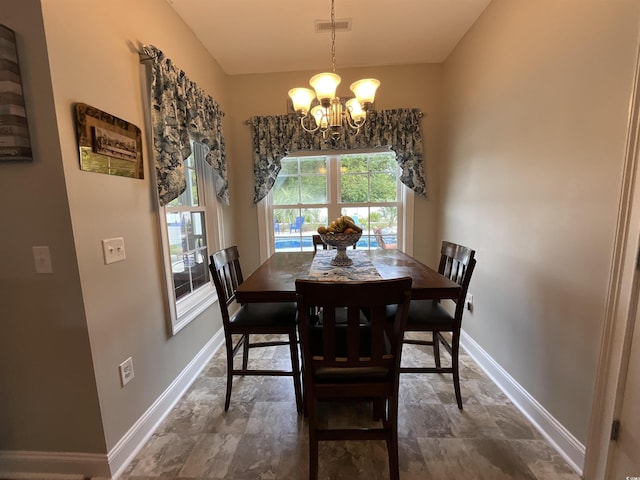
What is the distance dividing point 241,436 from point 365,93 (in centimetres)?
210

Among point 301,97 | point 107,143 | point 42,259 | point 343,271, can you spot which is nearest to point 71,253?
point 42,259

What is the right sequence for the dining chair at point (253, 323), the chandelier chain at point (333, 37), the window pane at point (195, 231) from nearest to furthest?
the dining chair at point (253, 323) < the chandelier chain at point (333, 37) < the window pane at point (195, 231)

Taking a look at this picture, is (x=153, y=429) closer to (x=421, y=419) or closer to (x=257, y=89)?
(x=421, y=419)

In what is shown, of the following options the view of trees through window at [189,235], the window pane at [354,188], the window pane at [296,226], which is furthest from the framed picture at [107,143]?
the window pane at [354,188]

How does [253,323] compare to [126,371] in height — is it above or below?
above

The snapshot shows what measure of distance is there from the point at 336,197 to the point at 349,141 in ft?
1.97

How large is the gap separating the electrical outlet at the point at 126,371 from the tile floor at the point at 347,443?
15.7 inches

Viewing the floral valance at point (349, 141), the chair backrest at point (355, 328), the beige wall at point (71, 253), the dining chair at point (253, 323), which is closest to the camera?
the chair backrest at point (355, 328)

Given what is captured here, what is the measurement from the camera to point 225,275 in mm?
1782

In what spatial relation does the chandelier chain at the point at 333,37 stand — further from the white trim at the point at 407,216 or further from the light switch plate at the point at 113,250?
the light switch plate at the point at 113,250

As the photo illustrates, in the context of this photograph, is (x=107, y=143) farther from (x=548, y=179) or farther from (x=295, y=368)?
(x=548, y=179)

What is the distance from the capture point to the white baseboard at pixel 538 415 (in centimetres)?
130

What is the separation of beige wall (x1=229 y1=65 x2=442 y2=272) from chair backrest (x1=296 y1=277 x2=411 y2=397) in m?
2.08

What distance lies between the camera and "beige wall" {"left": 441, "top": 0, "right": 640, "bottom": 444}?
1.14 metres
